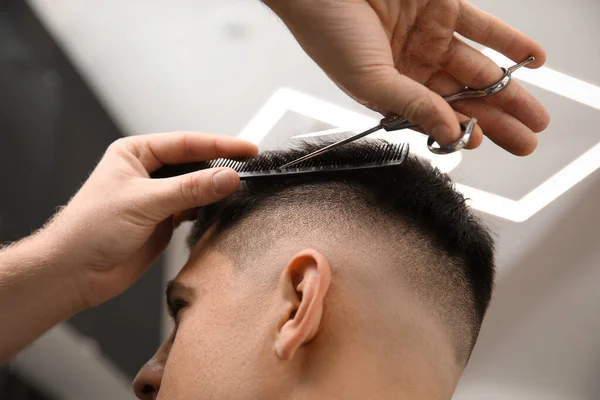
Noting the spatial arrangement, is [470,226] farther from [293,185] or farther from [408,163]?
[293,185]

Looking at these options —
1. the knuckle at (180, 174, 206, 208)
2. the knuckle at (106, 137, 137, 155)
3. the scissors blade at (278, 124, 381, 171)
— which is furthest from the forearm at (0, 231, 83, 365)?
the scissors blade at (278, 124, 381, 171)

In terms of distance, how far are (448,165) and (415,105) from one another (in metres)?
0.86

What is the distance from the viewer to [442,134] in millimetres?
1156

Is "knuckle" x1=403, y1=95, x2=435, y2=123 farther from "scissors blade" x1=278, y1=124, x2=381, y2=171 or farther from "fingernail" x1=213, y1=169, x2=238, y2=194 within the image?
"fingernail" x1=213, y1=169, x2=238, y2=194

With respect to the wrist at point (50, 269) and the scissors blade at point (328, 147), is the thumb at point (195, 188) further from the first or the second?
the wrist at point (50, 269)

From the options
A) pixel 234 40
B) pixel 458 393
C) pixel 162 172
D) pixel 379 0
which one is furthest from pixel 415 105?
Result: pixel 234 40

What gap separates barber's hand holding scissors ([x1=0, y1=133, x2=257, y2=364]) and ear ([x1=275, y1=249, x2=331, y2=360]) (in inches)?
11.6

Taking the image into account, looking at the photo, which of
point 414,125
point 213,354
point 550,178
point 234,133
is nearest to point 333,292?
point 213,354

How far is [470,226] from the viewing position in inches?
57.0

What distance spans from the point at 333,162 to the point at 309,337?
458 millimetres

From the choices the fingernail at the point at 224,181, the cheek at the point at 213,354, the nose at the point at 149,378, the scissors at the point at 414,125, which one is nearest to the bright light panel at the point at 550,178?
the scissors at the point at 414,125

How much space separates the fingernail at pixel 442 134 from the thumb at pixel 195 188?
1.60 ft

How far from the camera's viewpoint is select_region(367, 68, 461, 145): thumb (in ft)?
3.76

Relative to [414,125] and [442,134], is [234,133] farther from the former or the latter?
[442,134]
